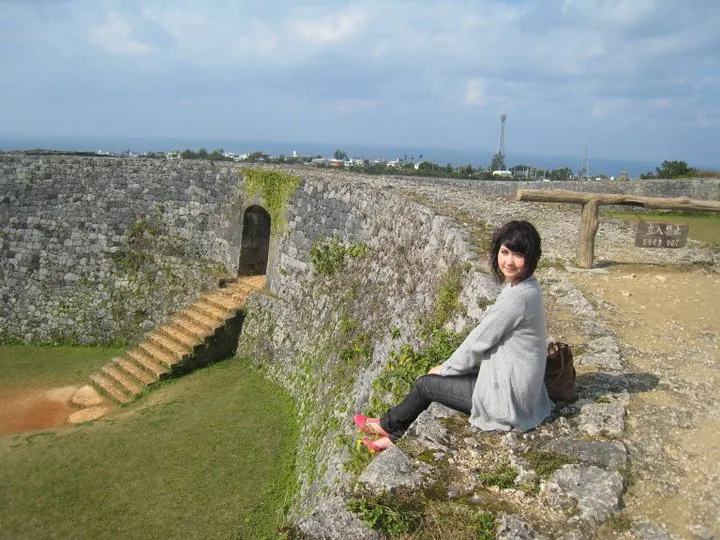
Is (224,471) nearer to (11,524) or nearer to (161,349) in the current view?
(11,524)

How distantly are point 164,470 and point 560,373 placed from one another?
6552 mm

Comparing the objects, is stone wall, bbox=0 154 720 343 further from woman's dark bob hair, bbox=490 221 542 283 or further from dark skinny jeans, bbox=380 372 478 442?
woman's dark bob hair, bbox=490 221 542 283

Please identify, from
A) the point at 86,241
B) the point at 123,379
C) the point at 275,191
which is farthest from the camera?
the point at 86,241

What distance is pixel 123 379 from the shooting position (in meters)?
13.0

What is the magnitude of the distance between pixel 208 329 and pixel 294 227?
121 inches

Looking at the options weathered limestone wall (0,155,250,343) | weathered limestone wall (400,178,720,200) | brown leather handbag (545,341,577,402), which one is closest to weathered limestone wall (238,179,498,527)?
brown leather handbag (545,341,577,402)

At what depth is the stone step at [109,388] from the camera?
12422mm

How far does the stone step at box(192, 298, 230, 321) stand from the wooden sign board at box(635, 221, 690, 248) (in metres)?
8.69

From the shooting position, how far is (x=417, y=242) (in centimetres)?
930

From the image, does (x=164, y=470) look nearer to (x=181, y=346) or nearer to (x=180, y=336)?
(x=181, y=346)

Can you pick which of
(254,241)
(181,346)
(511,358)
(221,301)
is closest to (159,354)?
(181,346)

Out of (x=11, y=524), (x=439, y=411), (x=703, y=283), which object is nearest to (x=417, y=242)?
(x=703, y=283)

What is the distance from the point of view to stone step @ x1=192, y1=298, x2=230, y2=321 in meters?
13.7

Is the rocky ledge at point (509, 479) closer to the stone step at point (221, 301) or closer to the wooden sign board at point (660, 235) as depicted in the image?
the wooden sign board at point (660, 235)
